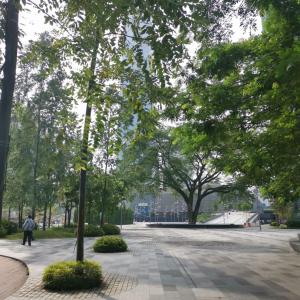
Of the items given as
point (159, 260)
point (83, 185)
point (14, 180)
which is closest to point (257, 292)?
point (83, 185)

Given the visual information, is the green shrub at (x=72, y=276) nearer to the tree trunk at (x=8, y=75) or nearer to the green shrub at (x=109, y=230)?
the tree trunk at (x=8, y=75)

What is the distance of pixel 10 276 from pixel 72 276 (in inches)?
129

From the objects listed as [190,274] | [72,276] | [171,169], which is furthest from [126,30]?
[171,169]

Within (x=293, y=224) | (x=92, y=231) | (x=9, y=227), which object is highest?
(x=293, y=224)

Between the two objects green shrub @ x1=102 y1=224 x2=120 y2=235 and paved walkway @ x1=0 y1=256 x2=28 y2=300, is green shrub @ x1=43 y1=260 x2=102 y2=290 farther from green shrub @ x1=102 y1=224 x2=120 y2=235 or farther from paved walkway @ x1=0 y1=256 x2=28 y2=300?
green shrub @ x1=102 y1=224 x2=120 y2=235

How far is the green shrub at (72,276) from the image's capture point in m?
11.1

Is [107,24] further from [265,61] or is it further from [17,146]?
[17,146]

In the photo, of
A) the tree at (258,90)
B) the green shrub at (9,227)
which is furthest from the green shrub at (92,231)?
the tree at (258,90)

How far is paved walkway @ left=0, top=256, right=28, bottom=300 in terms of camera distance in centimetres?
1145

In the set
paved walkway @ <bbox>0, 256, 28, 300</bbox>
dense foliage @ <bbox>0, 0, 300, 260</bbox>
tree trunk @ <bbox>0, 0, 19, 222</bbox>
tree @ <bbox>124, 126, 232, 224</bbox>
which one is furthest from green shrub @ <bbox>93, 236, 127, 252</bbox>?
tree @ <bbox>124, 126, 232, 224</bbox>

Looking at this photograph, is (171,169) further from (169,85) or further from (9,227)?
(169,85)

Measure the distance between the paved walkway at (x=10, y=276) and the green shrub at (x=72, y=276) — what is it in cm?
96

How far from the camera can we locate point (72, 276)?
1120 cm

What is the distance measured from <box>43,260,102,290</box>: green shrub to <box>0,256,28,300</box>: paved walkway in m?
0.96
